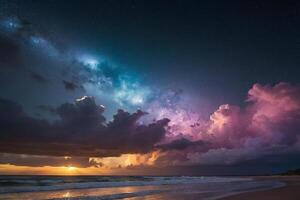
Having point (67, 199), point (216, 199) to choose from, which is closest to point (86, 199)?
point (67, 199)

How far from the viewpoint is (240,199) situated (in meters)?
32.4

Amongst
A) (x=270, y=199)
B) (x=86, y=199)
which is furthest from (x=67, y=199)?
(x=270, y=199)

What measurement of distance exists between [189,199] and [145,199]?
3824mm

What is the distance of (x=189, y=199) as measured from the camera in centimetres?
3198

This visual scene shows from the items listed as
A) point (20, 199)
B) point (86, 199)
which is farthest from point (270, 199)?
point (20, 199)

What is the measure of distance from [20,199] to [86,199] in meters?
5.57

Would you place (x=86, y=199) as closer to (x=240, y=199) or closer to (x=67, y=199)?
(x=67, y=199)

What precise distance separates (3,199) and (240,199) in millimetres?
20311

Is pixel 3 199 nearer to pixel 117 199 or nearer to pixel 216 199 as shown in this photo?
pixel 117 199

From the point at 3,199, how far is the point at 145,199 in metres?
12.0

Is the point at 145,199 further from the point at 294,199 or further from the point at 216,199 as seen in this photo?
the point at 294,199

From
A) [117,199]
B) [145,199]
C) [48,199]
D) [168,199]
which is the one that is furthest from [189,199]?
[48,199]

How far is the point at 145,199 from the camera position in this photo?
3234cm

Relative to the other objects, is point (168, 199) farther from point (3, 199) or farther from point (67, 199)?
point (3, 199)
